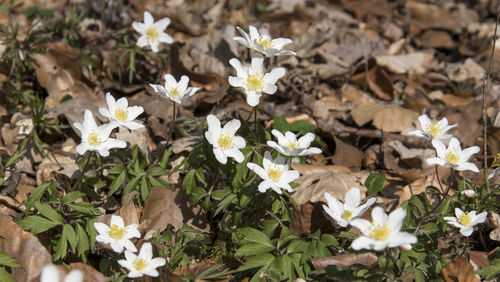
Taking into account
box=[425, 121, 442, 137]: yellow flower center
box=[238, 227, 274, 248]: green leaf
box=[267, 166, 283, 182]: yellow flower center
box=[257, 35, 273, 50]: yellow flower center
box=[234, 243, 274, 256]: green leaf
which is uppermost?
box=[257, 35, 273, 50]: yellow flower center

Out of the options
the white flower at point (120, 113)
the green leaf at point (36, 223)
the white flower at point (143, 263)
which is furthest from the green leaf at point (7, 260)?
the white flower at point (120, 113)

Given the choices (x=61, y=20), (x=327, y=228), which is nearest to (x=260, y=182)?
(x=327, y=228)

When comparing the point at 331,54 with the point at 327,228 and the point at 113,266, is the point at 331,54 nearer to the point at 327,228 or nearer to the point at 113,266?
the point at 327,228

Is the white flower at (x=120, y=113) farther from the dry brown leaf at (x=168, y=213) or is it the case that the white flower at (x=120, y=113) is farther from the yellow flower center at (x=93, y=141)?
the dry brown leaf at (x=168, y=213)

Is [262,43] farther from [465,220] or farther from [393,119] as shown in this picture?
[393,119]

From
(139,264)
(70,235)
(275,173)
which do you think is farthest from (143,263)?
(275,173)

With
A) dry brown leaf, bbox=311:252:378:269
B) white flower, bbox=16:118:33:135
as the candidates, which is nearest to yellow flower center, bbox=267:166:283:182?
dry brown leaf, bbox=311:252:378:269

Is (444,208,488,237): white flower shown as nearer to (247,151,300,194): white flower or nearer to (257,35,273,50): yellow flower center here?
(247,151,300,194): white flower
